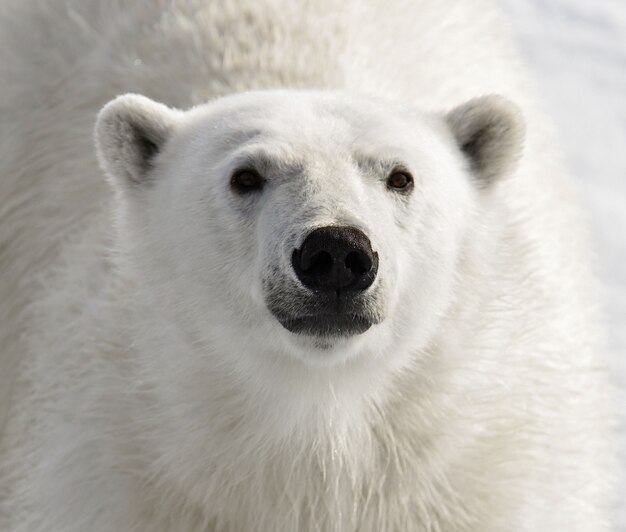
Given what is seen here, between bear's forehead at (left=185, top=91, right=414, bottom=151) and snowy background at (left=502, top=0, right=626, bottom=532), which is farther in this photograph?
snowy background at (left=502, top=0, right=626, bottom=532)

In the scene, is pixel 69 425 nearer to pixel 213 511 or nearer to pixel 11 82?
pixel 213 511

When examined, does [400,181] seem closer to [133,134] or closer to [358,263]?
[358,263]

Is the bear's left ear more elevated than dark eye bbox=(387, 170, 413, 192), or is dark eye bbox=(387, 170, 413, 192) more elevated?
the bear's left ear

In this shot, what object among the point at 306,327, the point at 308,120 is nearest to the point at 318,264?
the point at 306,327

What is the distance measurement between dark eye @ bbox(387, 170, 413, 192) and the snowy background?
2.80 m

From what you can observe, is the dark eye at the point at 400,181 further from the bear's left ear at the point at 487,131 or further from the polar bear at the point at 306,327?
the bear's left ear at the point at 487,131

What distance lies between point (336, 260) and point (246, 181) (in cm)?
47

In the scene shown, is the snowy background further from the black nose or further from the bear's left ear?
the black nose

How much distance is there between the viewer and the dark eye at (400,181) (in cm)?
364

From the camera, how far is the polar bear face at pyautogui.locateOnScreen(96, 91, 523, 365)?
336 centimetres

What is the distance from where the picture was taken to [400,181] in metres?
3.66

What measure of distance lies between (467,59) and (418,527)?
1.92 metres

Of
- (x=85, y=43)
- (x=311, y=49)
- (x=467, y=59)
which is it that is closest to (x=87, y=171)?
(x=85, y=43)

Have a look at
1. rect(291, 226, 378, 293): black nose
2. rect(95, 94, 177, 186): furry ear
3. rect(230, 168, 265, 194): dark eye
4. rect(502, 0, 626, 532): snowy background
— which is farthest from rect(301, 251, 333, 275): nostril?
rect(502, 0, 626, 532): snowy background
